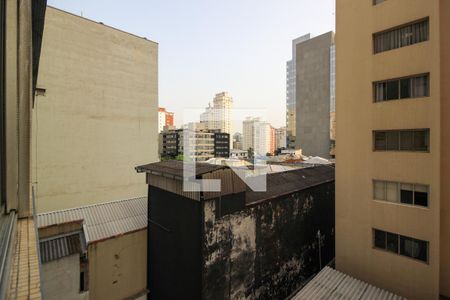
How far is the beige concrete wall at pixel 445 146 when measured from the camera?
709 centimetres

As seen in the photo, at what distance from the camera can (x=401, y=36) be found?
7559 mm

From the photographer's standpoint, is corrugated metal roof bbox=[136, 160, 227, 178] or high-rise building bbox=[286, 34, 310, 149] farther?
high-rise building bbox=[286, 34, 310, 149]

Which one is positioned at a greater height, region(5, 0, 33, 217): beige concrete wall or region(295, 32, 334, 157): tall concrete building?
region(295, 32, 334, 157): tall concrete building

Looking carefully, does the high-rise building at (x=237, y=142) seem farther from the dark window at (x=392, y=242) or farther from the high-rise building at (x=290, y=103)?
the dark window at (x=392, y=242)

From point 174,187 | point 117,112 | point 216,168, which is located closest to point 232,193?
point 216,168

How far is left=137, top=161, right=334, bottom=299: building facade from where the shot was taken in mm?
7039

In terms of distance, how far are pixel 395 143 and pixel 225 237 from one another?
6208 mm

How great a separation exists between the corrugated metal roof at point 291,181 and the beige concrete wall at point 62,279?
6008 millimetres

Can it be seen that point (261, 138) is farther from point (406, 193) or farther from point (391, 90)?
point (406, 193)

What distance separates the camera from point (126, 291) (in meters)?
8.53

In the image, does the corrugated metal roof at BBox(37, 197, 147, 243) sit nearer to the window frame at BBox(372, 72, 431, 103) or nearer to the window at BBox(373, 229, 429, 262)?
the window at BBox(373, 229, 429, 262)

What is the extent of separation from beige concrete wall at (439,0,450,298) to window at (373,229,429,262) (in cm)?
63

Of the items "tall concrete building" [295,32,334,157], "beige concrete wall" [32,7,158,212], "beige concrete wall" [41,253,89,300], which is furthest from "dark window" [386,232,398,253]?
"tall concrete building" [295,32,334,157]

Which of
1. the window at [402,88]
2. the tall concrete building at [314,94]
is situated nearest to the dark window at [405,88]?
the window at [402,88]
